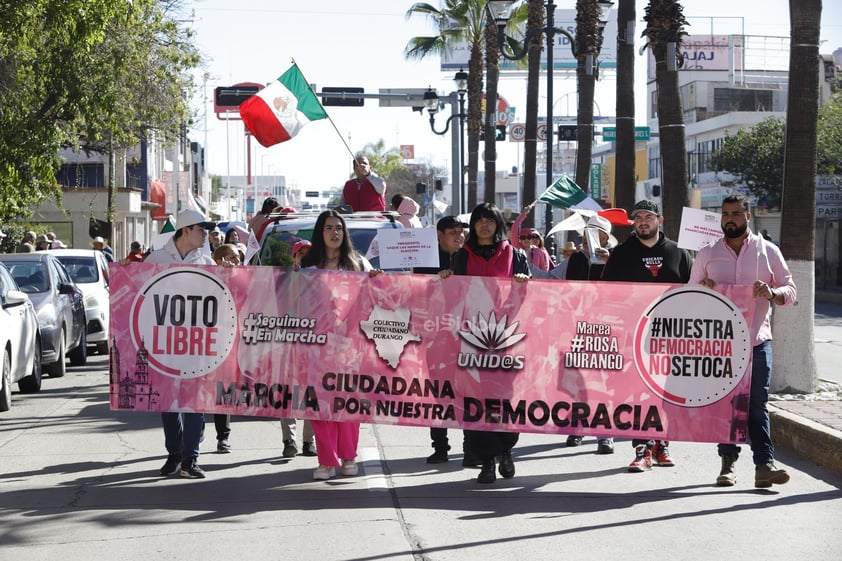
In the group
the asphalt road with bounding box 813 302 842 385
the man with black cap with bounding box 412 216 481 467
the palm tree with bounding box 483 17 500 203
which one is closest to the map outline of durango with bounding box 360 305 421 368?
the man with black cap with bounding box 412 216 481 467

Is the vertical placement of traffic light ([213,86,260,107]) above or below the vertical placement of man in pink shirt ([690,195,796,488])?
above

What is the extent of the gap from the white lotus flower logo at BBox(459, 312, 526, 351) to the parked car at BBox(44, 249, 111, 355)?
12.2 meters

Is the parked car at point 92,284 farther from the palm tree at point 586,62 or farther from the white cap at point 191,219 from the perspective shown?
the white cap at point 191,219

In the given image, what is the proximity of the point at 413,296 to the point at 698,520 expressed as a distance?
2.64 metres

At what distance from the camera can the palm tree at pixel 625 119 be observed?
19781 millimetres

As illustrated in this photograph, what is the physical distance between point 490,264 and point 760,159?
44.4m

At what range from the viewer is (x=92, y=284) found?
20688 mm

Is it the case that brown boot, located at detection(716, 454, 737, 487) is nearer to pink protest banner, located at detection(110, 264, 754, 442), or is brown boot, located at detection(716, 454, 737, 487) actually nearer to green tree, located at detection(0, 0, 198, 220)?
pink protest banner, located at detection(110, 264, 754, 442)

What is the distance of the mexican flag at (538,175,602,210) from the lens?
16.0 metres

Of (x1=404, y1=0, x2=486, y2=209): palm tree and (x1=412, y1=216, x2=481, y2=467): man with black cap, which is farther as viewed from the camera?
(x1=404, y1=0, x2=486, y2=209): palm tree

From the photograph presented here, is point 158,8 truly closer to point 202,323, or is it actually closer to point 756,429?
point 202,323

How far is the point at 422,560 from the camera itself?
6.55 meters

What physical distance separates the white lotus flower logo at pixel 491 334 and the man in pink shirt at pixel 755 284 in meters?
1.35

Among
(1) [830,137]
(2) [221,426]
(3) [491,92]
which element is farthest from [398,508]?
(1) [830,137]
